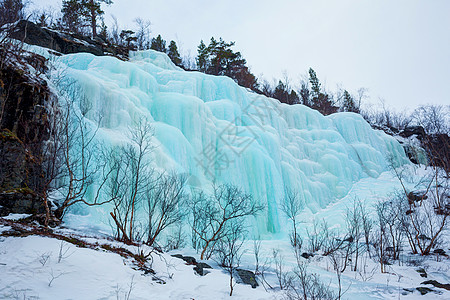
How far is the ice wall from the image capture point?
938cm

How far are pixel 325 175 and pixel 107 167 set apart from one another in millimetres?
11770

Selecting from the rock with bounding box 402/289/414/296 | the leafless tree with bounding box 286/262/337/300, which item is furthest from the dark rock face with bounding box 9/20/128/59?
the rock with bounding box 402/289/414/296

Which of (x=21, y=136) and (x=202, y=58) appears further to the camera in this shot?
(x=202, y=58)

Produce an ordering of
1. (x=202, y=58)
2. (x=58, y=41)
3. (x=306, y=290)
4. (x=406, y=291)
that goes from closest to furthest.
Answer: (x=306, y=290) < (x=406, y=291) < (x=58, y=41) < (x=202, y=58)

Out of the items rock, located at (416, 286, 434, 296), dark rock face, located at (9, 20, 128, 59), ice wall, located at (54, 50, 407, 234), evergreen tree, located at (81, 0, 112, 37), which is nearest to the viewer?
rock, located at (416, 286, 434, 296)

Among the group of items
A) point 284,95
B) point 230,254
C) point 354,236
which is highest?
point 284,95

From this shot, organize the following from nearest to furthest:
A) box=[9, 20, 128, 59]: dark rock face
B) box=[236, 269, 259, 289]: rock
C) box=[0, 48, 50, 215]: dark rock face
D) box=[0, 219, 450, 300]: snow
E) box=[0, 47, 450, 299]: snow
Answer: box=[0, 219, 450, 300]: snow < box=[0, 47, 450, 299]: snow < box=[236, 269, 259, 289]: rock < box=[0, 48, 50, 215]: dark rock face < box=[9, 20, 128, 59]: dark rock face

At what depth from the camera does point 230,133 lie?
1166cm

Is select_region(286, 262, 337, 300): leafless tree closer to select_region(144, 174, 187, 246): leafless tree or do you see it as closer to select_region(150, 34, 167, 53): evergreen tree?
select_region(144, 174, 187, 246): leafless tree

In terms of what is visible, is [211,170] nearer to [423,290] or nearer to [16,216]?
[16,216]

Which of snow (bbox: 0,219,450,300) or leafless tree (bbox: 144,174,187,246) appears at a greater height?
leafless tree (bbox: 144,174,187,246)

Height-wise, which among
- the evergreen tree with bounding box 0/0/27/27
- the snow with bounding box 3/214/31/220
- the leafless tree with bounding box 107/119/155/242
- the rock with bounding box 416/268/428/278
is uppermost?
the evergreen tree with bounding box 0/0/27/27

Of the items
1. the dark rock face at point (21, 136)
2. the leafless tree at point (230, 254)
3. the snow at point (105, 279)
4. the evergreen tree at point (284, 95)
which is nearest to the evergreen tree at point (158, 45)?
the evergreen tree at point (284, 95)

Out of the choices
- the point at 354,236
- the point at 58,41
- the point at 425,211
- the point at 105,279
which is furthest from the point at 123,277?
the point at 58,41
